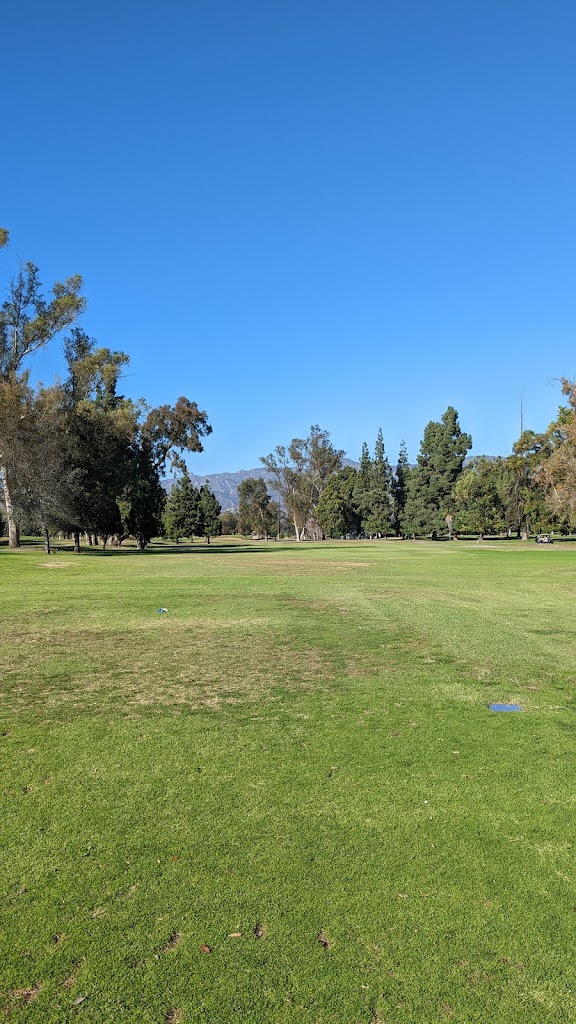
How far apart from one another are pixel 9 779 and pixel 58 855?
1.44 meters

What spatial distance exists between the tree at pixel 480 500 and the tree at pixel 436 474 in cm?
264

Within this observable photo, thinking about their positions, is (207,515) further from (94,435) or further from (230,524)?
(230,524)

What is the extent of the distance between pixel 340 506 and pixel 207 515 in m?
22.4

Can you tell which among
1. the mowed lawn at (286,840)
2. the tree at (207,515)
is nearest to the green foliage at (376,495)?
the tree at (207,515)

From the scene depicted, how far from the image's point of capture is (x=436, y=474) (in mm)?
90875

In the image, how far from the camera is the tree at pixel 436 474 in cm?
8975

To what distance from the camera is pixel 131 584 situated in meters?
22.3

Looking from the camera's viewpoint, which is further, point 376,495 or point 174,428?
point 376,495

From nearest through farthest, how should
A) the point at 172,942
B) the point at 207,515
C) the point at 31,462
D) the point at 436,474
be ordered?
the point at 172,942 < the point at 31,462 < the point at 436,474 < the point at 207,515

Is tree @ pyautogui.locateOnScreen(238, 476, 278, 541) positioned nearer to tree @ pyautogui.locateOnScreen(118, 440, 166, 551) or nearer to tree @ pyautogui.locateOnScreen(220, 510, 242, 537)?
tree @ pyautogui.locateOnScreen(220, 510, 242, 537)

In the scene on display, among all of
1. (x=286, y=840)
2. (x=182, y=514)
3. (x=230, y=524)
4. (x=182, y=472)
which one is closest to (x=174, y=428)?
(x=182, y=472)

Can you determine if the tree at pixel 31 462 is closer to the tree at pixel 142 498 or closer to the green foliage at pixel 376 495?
the tree at pixel 142 498

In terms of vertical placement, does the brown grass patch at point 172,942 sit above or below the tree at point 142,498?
below

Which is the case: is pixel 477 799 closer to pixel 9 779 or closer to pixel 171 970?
pixel 171 970
